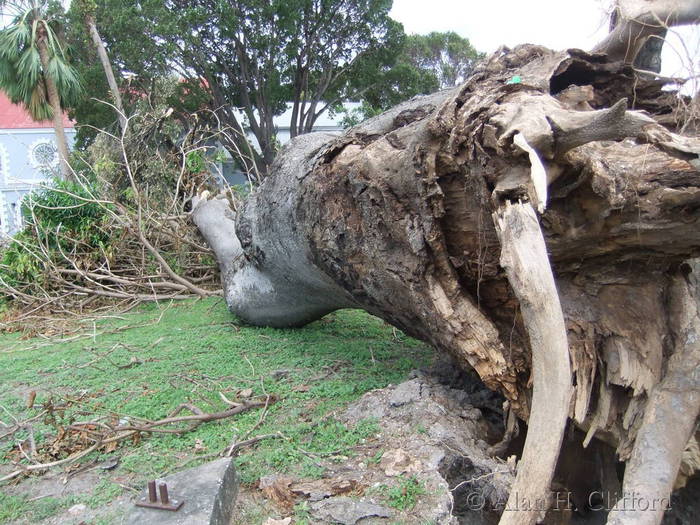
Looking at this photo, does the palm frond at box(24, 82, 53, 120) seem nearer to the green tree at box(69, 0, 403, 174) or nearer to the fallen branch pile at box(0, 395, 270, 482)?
the green tree at box(69, 0, 403, 174)

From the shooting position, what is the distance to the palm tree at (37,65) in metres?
11.6

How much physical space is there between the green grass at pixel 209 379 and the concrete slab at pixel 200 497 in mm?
160

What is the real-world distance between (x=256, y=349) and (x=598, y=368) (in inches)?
96.9

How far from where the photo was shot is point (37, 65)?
11758 millimetres

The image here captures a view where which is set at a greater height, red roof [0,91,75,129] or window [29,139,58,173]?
red roof [0,91,75,129]

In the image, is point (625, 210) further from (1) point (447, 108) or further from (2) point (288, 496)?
(2) point (288, 496)

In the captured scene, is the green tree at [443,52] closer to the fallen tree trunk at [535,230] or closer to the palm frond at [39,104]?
the palm frond at [39,104]

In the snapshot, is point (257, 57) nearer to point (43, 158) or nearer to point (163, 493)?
point (43, 158)

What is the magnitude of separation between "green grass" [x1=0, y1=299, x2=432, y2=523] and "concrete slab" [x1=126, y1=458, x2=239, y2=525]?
0.16 meters

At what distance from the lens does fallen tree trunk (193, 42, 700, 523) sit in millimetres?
1681

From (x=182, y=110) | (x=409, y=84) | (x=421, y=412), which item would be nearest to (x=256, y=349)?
(x=421, y=412)

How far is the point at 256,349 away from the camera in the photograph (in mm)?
3957

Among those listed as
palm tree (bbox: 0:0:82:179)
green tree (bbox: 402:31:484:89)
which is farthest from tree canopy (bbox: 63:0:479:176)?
green tree (bbox: 402:31:484:89)

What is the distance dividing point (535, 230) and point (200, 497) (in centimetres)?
144
